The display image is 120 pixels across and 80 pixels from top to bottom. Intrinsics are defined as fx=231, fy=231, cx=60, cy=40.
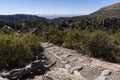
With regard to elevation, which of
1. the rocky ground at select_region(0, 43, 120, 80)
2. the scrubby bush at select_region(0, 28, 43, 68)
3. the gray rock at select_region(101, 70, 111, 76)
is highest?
the scrubby bush at select_region(0, 28, 43, 68)

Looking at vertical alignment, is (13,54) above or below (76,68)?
above

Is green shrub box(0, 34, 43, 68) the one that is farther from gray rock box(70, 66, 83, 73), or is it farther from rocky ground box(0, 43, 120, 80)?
gray rock box(70, 66, 83, 73)

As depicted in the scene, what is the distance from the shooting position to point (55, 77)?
10.7m

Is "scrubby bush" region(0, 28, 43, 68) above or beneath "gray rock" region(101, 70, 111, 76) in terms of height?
above

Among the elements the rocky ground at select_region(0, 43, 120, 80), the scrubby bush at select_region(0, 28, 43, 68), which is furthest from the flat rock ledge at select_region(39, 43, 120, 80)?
the scrubby bush at select_region(0, 28, 43, 68)

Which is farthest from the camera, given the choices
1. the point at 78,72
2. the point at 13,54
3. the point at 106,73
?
the point at 13,54

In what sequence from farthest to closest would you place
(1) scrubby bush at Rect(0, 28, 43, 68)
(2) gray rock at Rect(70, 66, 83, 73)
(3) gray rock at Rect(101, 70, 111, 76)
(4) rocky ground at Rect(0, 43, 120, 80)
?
(1) scrubby bush at Rect(0, 28, 43, 68) → (2) gray rock at Rect(70, 66, 83, 73) → (3) gray rock at Rect(101, 70, 111, 76) → (4) rocky ground at Rect(0, 43, 120, 80)

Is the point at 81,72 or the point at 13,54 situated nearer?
the point at 81,72

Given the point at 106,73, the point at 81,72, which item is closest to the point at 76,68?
the point at 81,72

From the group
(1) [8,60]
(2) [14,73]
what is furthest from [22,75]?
(1) [8,60]

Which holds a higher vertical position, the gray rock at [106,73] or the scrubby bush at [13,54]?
the scrubby bush at [13,54]

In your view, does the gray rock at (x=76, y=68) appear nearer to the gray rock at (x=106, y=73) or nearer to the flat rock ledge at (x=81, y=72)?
the flat rock ledge at (x=81, y=72)

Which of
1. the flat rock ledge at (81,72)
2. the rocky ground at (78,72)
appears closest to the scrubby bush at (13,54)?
the rocky ground at (78,72)

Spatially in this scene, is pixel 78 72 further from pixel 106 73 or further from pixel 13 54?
pixel 13 54
